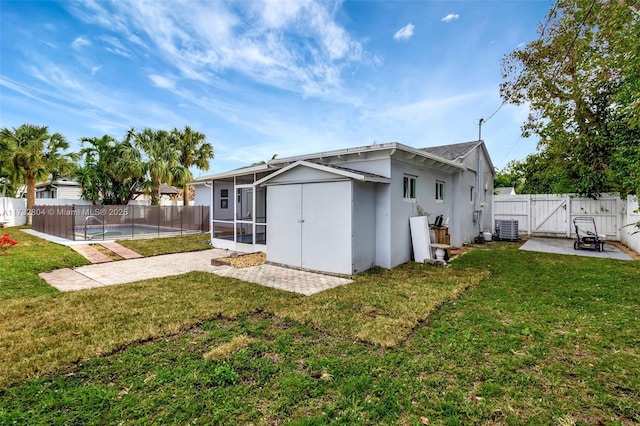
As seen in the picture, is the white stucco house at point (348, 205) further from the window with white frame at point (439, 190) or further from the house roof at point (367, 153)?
the window with white frame at point (439, 190)

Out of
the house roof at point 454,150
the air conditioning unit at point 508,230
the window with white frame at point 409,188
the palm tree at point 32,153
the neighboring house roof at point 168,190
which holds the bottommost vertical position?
the air conditioning unit at point 508,230

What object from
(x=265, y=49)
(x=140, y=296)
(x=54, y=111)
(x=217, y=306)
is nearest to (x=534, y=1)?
(x=265, y=49)

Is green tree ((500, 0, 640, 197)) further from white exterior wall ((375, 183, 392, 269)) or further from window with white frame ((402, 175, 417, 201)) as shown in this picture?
white exterior wall ((375, 183, 392, 269))

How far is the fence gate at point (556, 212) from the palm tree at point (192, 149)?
2334cm

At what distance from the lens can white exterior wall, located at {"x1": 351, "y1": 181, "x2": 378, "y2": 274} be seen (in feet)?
22.4

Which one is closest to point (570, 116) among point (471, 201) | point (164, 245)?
point (471, 201)

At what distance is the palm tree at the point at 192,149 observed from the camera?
82.6 ft

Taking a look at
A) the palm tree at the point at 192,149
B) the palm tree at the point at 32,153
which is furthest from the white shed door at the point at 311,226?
the palm tree at the point at 32,153

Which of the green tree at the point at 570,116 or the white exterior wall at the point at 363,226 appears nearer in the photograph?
the white exterior wall at the point at 363,226

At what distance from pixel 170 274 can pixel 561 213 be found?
16.3m

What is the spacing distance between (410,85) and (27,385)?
13307mm

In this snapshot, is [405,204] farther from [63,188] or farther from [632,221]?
[63,188]

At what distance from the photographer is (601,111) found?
452 inches

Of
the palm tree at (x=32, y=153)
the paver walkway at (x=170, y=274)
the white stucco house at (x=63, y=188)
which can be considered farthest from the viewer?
the white stucco house at (x=63, y=188)
